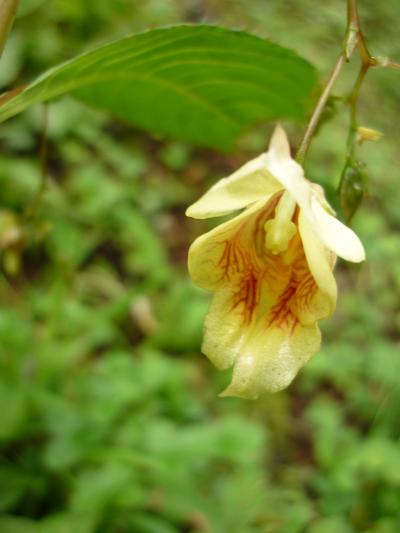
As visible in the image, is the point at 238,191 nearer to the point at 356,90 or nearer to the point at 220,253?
the point at 220,253

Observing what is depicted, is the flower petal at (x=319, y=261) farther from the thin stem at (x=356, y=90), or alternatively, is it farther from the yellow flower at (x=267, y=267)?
the thin stem at (x=356, y=90)

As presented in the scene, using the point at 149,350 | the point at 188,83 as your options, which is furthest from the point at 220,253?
the point at 149,350

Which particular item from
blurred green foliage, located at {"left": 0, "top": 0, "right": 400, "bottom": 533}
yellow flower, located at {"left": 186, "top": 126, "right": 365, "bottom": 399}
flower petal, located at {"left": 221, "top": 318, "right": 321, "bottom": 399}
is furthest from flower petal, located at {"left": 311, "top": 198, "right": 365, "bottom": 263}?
blurred green foliage, located at {"left": 0, "top": 0, "right": 400, "bottom": 533}

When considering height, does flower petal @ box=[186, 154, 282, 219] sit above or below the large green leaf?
below

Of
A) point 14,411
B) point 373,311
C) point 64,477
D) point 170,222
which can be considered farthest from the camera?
point 170,222

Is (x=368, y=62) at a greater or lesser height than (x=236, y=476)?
greater

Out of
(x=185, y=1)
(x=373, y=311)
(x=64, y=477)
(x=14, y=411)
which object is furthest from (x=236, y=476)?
(x=185, y=1)

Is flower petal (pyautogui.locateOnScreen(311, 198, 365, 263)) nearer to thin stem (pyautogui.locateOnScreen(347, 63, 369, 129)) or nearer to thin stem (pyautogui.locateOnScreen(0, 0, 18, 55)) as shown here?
thin stem (pyautogui.locateOnScreen(347, 63, 369, 129))

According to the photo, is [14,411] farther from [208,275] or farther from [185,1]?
[185,1]
